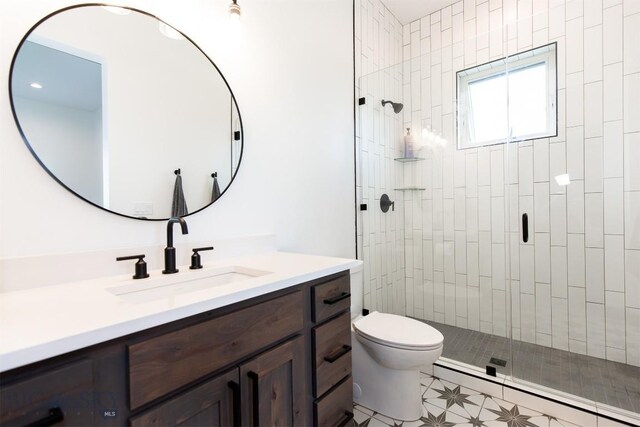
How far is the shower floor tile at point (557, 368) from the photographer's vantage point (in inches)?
66.0

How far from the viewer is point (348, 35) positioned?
221 centimetres

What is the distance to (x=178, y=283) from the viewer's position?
106cm

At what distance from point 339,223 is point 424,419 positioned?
47.4 inches

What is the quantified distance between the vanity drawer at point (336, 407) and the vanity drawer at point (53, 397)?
2.37 ft

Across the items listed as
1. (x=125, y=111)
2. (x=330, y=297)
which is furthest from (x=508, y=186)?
(x=125, y=111)

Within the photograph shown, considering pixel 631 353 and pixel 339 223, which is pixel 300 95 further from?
pixel 631 353

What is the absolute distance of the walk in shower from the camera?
195cm

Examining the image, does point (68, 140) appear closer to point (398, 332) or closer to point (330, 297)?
point (330, 297)

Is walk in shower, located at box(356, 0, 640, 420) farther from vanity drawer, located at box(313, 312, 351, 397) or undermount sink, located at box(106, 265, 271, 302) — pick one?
undermount sink, located at box(106, 265, 271, 302)

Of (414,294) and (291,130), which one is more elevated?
(291,130)

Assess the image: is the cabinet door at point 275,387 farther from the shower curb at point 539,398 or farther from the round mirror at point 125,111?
the shower curb at point 539,398

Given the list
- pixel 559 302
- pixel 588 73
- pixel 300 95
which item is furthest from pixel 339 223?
pixel 588 73

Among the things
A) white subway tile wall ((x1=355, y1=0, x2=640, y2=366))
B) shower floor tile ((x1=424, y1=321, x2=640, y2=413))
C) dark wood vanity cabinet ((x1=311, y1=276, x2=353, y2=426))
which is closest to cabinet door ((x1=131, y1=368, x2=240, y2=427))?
dark wood vanity cabinet ((x1=311, y1=276, x2=353, y2=426))

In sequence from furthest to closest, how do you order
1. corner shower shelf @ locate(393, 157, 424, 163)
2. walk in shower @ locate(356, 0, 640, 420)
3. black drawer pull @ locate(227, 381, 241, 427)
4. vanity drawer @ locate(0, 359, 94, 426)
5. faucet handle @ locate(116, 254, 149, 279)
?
corner shower shelf @ locate(393, 157, 424, 163) < walk in shower @ locate(356, 0, 640, 420) < faucet handle @ locate(116, 254, 149, 279) < black drawer pull @ locate(227, 381, 241, 427) < vanity drawer @ locate(0, 359, 94, 426)
